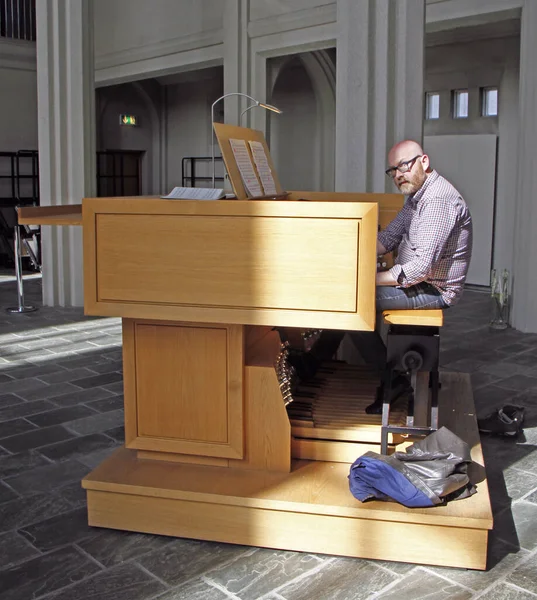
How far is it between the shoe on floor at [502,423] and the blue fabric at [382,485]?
1.67 m

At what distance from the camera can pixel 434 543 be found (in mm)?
3146

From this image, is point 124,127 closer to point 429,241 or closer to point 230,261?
point 429,241

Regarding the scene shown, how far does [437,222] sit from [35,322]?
233 inches

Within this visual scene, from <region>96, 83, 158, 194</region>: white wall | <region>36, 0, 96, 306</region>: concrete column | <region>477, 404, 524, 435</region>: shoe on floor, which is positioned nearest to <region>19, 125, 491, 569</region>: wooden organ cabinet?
<region>477, 404, 524, 435</region>: shoe on floor

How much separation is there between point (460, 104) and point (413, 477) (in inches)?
342

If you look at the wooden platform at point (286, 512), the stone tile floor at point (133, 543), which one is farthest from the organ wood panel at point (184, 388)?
the stone tile floor at point (133, 543)

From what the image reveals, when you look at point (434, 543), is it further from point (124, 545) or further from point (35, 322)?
point (35, 322)

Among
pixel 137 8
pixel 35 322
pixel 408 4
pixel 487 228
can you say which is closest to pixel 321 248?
pixel 408 4

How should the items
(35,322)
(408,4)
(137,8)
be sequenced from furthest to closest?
(137,8), (35,322), (408,4)

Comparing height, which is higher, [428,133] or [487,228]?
[428,133]

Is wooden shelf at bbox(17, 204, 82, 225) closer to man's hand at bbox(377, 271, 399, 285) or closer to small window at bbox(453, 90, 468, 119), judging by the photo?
man's hand at bbox(377, 271, 399, 285)

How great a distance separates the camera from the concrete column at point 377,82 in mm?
6219

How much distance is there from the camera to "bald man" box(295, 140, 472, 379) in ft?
12.0

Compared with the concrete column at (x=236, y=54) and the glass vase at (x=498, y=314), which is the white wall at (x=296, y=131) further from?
the glass vase at (x=498, y=314)
